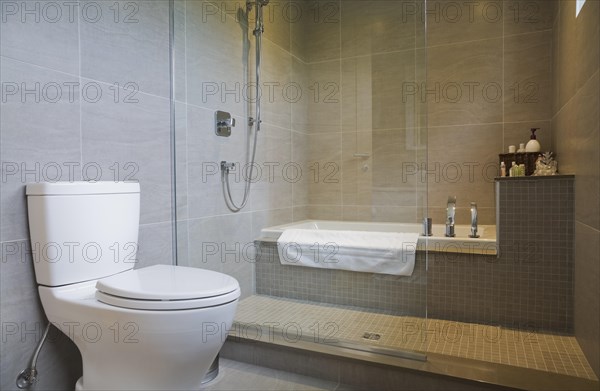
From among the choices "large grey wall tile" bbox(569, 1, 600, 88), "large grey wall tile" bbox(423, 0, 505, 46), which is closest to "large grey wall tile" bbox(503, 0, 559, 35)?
"large grey wall tile" bbox(423, 0, 505, 46)

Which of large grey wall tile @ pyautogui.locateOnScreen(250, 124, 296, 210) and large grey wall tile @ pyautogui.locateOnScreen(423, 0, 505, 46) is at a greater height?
large grey wall tile @ pyautogui.locateOnScreen(423, 0, 505, 46)

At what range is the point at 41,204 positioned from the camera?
134cm

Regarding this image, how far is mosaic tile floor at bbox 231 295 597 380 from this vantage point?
1682mm

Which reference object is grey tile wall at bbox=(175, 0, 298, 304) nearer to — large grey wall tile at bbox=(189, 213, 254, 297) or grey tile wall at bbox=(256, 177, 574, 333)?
large grey wall tile at bbox=(189, 213, 254, 297)

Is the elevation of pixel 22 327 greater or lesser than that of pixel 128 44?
lesser

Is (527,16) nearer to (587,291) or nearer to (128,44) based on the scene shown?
(587,291)

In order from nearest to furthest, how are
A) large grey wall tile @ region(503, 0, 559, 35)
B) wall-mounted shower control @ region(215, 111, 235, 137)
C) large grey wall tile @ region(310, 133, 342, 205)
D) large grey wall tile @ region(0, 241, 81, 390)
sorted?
large grey wall tile @ region(0, 241, 81, 390) → wall-mounted shower control @ region(215, 111, 235, 137) → large grey wall tile @ region(310, 133, 342, 205) → large grey wall tile @ region(503, 0, 559, 35)

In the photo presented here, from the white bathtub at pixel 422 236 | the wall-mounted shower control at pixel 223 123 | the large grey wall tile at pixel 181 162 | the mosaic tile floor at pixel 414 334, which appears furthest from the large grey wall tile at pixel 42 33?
the mosaic tile floor at pixel 414 334

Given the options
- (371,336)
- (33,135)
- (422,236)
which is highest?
(33,135)

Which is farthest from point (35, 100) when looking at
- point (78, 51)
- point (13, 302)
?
point (13, 302)

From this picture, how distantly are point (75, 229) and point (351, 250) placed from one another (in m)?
1.20

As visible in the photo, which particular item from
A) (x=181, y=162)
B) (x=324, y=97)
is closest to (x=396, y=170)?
(x=324, y=97)

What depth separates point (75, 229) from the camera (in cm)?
138

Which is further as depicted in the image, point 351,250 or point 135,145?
point 351,250
